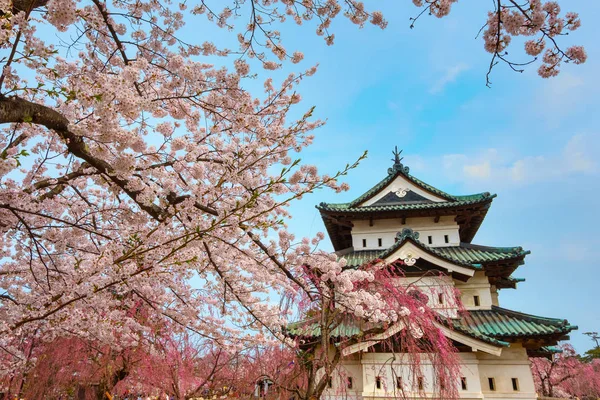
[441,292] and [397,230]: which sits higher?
[397,230]

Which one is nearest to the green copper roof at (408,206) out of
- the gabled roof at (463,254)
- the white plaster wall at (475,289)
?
the gabled roof at (463,254)

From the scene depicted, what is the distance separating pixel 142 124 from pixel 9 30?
183 cm

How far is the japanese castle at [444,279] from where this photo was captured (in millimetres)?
8352

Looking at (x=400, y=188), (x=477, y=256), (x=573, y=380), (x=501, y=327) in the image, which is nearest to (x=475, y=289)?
(x=477, y=256)

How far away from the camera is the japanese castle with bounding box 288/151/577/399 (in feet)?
27.4

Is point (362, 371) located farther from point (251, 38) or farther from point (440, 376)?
point (251, 38)

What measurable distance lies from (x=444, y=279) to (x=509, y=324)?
1.89m

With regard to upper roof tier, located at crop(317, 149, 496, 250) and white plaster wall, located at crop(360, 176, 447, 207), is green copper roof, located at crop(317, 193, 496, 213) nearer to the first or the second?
upper roof tier, located at crop(317, 149, 496, 250)

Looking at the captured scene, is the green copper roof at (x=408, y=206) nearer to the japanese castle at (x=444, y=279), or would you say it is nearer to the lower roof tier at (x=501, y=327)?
the japanese castle at (x=444, y=279)

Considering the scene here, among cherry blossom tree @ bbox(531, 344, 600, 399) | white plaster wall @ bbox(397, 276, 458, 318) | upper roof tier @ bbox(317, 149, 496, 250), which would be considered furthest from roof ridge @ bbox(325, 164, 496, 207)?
cherry blossom tree @ bbox(531, 344, 600, 399)

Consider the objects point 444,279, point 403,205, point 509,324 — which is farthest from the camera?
point 403,205

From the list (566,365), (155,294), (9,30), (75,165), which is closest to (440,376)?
(155,294)

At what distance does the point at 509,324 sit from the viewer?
922 cm

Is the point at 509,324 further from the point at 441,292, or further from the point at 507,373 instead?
the point at 441,292
